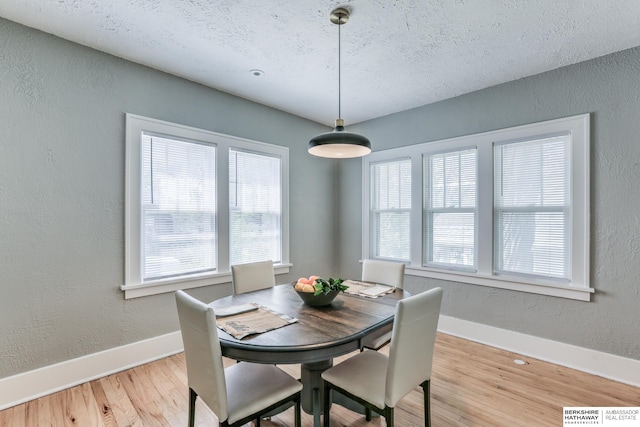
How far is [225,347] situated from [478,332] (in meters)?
2.86

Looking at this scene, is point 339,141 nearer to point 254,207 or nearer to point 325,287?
point 325,287

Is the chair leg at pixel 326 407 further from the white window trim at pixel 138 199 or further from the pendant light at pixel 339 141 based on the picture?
the white window trim at pixel 138 199

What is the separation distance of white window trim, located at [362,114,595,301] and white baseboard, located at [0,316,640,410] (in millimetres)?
481

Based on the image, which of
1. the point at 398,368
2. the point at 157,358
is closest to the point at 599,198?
the point at 398,368

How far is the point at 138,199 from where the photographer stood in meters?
2.72

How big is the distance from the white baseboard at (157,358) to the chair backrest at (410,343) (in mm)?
1871

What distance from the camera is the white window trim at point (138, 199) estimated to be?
266cm

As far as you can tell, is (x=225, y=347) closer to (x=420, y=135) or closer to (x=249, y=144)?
(x=249, y=144)

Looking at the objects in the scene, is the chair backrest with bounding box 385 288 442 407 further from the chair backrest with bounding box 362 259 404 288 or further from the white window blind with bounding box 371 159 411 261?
the white window blind with bounding box 371 159 411 261

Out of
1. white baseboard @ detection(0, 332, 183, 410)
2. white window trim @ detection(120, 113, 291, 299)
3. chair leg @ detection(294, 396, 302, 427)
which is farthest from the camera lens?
white window trim @ detection(120, 113, 291, 299)

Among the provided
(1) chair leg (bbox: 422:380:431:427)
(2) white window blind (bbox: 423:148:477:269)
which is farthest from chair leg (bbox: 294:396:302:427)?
(2) white window blind (bbox: 423:148:477:269)

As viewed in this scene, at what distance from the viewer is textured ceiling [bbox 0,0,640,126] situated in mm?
2008

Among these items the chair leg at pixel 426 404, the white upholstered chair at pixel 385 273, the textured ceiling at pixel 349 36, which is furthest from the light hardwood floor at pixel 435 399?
the textured ceiling at pixel 349 36

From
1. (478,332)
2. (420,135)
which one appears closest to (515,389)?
(478,332)
